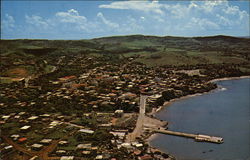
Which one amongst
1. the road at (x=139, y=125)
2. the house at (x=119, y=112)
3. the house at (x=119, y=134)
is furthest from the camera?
the house at (x=119, y=112)

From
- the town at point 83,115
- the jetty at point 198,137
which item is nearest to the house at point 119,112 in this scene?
the town at point 83,115

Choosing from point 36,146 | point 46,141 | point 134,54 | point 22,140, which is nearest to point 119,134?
point 46,141

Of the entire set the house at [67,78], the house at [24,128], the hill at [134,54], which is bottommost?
the house at [24,128]

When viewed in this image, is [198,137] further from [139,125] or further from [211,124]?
[139,125]

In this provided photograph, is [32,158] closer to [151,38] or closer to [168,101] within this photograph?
[168,101]

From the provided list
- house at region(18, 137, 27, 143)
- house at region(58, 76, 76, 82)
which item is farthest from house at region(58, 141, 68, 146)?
house at region(58, 76, 76, 82)

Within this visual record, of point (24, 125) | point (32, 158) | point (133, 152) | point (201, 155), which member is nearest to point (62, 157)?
point (32, 158)

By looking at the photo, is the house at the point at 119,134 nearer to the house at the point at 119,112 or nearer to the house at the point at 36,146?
the house at the point at 119,112

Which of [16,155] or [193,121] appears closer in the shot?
[16,155]

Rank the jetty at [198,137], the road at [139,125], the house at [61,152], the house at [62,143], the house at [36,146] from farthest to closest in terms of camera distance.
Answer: the jetty at [198,137]
the road at [139,125]
the house at [62,143]
the house at [36,146]
the house at [61,152]
